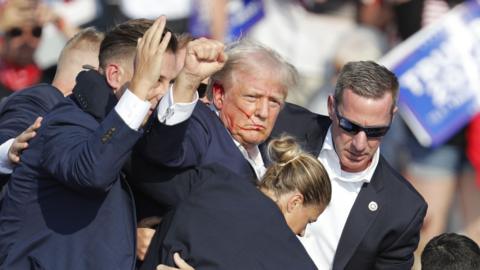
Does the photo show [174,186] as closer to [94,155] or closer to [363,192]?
[94,155]

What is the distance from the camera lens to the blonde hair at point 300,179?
Result: 4348 mm

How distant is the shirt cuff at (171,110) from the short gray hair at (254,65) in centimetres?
63

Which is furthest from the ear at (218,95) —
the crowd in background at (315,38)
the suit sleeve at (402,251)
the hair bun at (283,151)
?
the crowd in background at (315,38)

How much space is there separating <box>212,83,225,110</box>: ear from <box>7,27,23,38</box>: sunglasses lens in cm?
338

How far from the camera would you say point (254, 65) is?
4738mm

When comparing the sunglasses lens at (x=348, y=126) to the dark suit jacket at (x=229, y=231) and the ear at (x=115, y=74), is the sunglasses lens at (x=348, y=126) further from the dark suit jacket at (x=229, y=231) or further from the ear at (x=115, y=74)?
the ear at (x=115, y=74)

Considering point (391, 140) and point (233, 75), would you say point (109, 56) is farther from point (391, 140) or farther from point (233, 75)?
point (391, 140)

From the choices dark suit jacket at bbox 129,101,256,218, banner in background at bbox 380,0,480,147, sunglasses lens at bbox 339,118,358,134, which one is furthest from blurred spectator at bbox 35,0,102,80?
dark suit jacket at bbox 129,101,256,218

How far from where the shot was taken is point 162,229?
4.27 meters

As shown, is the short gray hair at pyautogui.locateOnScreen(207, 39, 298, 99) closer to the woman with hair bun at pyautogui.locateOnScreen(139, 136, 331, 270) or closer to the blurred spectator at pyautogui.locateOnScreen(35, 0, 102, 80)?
the woman with hair bun at pyautogui.locateOnScreen(139, 136, 331, 270)

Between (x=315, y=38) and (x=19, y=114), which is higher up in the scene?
(x=19, y=114)

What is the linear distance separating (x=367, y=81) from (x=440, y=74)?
2720 mm

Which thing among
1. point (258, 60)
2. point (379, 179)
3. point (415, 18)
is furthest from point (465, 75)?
point (258, 60)

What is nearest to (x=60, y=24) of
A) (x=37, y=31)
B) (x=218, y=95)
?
(x=37, y=31)
